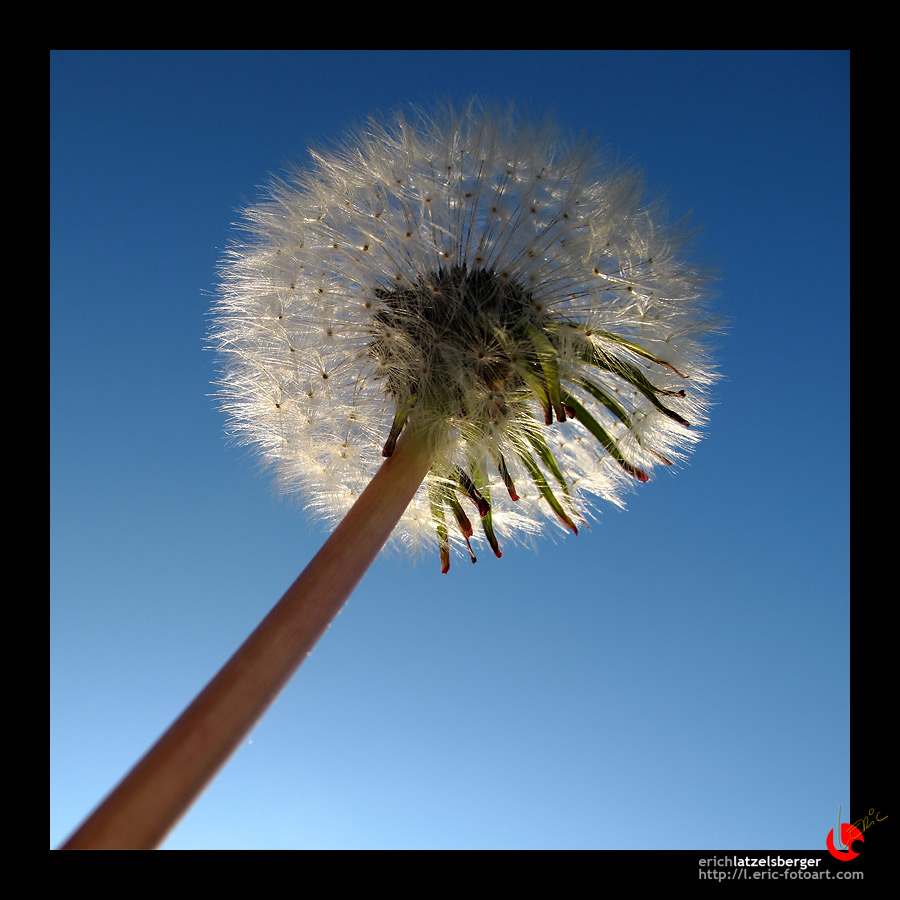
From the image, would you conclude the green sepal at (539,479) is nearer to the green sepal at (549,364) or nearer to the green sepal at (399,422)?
the green sepal at (549,364)

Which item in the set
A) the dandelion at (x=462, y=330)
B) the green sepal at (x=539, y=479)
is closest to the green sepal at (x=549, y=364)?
the dandelion at (x=462, y=330)

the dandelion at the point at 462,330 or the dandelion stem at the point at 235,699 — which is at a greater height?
the dandelion at the point at 462,330

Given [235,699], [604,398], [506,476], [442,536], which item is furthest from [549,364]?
[235,699]

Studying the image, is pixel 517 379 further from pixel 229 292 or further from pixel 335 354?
pixel 229 292

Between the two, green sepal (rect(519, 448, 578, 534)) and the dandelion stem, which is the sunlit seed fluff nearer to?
green sepal (rect(519, 448, 578, 534))

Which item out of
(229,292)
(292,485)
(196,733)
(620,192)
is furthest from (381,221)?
(196,733)
